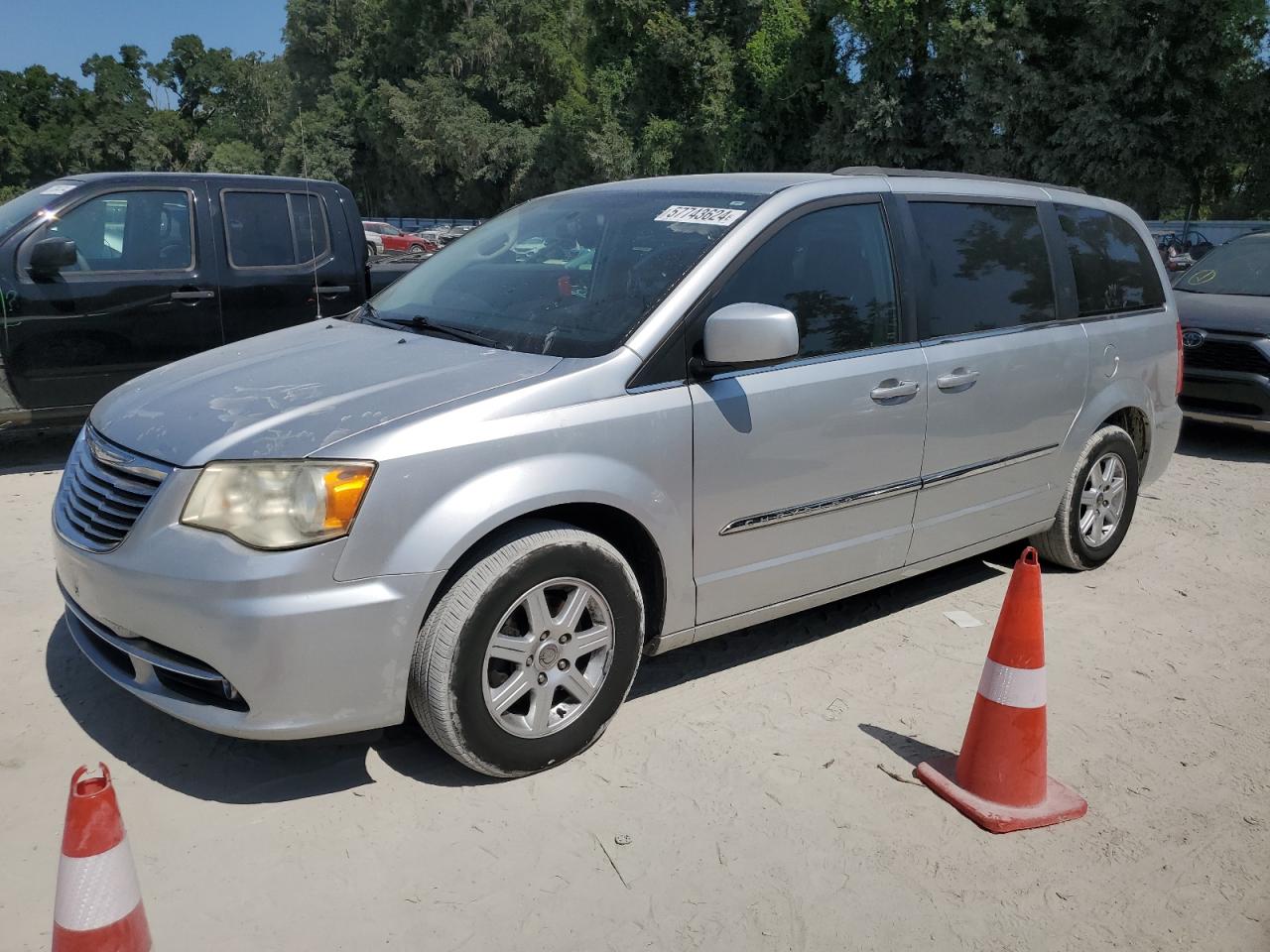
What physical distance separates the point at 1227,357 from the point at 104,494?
8080 millimetres

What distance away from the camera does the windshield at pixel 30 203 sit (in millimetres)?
6449

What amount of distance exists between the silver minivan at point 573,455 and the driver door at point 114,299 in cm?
316

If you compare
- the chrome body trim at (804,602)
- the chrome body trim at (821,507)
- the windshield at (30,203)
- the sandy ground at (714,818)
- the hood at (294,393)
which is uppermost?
the windshield at (30,203)

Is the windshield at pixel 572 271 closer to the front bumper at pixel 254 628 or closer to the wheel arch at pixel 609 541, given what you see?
the wheel arch at pixel 609 541

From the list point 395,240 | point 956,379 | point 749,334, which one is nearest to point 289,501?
point 749,334

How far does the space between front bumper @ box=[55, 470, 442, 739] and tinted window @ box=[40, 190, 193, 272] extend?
4461mm

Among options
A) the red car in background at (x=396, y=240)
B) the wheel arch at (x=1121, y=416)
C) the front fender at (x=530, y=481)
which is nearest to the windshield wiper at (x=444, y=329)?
the front fender at (x=530, y=481)

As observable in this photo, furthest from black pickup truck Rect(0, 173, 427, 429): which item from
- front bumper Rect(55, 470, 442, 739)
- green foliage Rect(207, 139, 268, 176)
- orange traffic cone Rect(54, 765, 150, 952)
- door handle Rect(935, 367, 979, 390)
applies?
green foliage Rect(207, 139, 268, 176)

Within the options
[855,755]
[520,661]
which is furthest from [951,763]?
[520,661]

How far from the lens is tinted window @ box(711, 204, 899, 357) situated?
142 inches

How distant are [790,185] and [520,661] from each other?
2.01 meters

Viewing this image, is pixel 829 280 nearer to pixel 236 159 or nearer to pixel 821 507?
pixel 821 507

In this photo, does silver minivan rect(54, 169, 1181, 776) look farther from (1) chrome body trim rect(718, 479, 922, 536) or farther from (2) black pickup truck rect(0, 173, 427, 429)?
(2) black pickup truck rect(0, 173, 427, 429)

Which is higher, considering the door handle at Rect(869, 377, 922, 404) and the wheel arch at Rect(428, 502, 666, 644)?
the door handle at Rect(869, 377, 922, 404)
